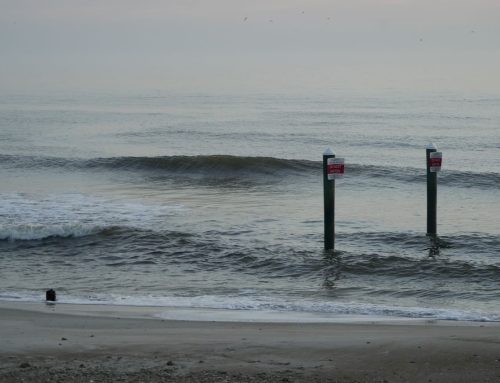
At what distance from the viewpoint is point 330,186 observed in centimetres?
1406

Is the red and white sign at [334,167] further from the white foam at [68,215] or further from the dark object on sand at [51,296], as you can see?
the dark object on sand at [51,296]

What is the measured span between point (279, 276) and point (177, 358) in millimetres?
5442

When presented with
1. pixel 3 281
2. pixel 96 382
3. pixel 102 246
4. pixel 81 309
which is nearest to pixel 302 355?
pixel 96 382

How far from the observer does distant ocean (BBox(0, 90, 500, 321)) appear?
11.3 meters

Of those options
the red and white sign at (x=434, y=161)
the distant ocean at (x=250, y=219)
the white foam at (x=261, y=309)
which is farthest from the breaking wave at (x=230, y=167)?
the white foam at (x=261, y=309)

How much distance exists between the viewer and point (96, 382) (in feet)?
21.2

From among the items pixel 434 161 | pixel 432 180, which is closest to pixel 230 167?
pixel 432 180

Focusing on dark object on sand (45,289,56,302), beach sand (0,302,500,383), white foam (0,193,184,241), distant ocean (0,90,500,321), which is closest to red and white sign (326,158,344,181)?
distant ocean (0,90,500,321)

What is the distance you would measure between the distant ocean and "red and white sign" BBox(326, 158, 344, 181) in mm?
1247

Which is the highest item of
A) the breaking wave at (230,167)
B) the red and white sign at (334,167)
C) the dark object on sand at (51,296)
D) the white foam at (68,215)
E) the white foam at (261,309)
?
the red and white sign at (334,167)

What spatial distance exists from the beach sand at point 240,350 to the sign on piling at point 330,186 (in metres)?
4.92

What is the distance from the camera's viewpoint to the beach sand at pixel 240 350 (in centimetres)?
666

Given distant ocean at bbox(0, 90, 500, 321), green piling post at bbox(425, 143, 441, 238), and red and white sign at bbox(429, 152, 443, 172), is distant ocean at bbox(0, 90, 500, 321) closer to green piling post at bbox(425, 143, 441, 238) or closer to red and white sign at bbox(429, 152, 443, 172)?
green piling post at bbox(425, 143, 441, 238)

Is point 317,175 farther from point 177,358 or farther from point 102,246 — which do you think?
point 177,358
